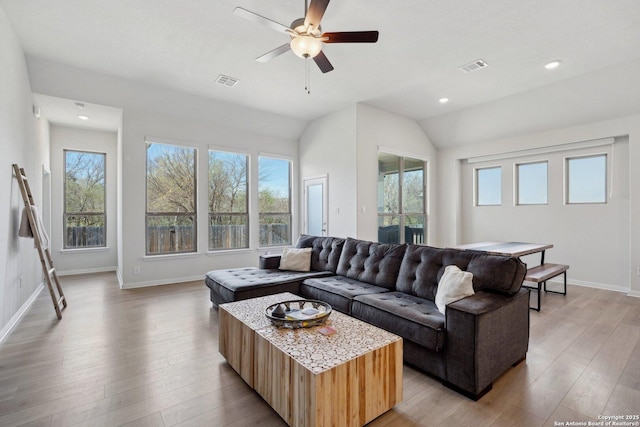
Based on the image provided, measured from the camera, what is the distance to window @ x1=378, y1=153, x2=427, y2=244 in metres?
6.28

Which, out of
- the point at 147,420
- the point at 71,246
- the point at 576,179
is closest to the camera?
the point at 147,420

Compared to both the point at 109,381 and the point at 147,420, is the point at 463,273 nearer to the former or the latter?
the point at 147,420

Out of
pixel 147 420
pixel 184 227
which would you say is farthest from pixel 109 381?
pixel 184 227

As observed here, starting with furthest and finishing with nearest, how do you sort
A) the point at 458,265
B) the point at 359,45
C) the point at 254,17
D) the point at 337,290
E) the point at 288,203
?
the point at 288,203
the point at 359,45
the point at 337,290
the point at 458,265
the point at 254,17

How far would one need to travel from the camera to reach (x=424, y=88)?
493 centimetres

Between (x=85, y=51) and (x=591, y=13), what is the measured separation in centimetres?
563

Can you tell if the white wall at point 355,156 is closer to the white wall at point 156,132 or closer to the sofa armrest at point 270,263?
the white wall at point 156,132

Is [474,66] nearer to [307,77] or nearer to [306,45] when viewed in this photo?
[307,77]

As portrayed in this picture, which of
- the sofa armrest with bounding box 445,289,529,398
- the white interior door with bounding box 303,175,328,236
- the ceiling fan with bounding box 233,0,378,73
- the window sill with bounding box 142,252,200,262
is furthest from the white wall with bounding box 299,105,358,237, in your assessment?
the sofa armrest with bounding box 445,289,529,398

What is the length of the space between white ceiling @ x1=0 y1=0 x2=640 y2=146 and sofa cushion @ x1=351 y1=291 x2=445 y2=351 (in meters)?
2.80

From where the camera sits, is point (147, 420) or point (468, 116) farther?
point (468, 116)

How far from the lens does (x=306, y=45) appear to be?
2574mm

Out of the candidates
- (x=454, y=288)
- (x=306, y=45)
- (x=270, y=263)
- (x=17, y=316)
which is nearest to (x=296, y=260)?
(x=270, y=263)

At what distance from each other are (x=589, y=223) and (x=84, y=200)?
9725 millimetres
